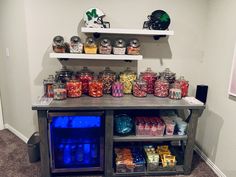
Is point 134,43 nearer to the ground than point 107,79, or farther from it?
farther from it

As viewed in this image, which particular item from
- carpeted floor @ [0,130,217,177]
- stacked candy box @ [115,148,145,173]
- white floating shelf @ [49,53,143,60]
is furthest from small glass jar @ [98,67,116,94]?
carpeted floor @ [0,130,217,177]

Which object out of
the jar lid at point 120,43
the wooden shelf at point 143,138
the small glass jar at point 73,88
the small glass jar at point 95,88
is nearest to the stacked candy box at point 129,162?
the wooden shelf at point 143,138

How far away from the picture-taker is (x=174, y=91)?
2.27 m

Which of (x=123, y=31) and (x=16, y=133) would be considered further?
(x=16, y=133)

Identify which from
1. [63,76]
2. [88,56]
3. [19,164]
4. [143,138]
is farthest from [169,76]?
[19,164]

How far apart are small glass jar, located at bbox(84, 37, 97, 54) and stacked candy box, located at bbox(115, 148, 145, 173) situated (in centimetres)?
115

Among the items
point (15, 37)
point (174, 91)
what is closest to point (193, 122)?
point (174, 91)

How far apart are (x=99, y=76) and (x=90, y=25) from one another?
57cm

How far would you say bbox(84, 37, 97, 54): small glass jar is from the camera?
2223 mm

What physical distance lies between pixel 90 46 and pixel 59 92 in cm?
58

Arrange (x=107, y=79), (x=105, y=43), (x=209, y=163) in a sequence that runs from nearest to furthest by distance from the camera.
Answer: (x=105, y=43) → (x=107, y=79) → (x=209, y=163)

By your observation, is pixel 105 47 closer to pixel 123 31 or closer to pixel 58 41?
pixel 123 31

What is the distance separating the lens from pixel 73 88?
2205 mm

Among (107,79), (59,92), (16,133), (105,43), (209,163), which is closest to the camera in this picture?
(59,92)
